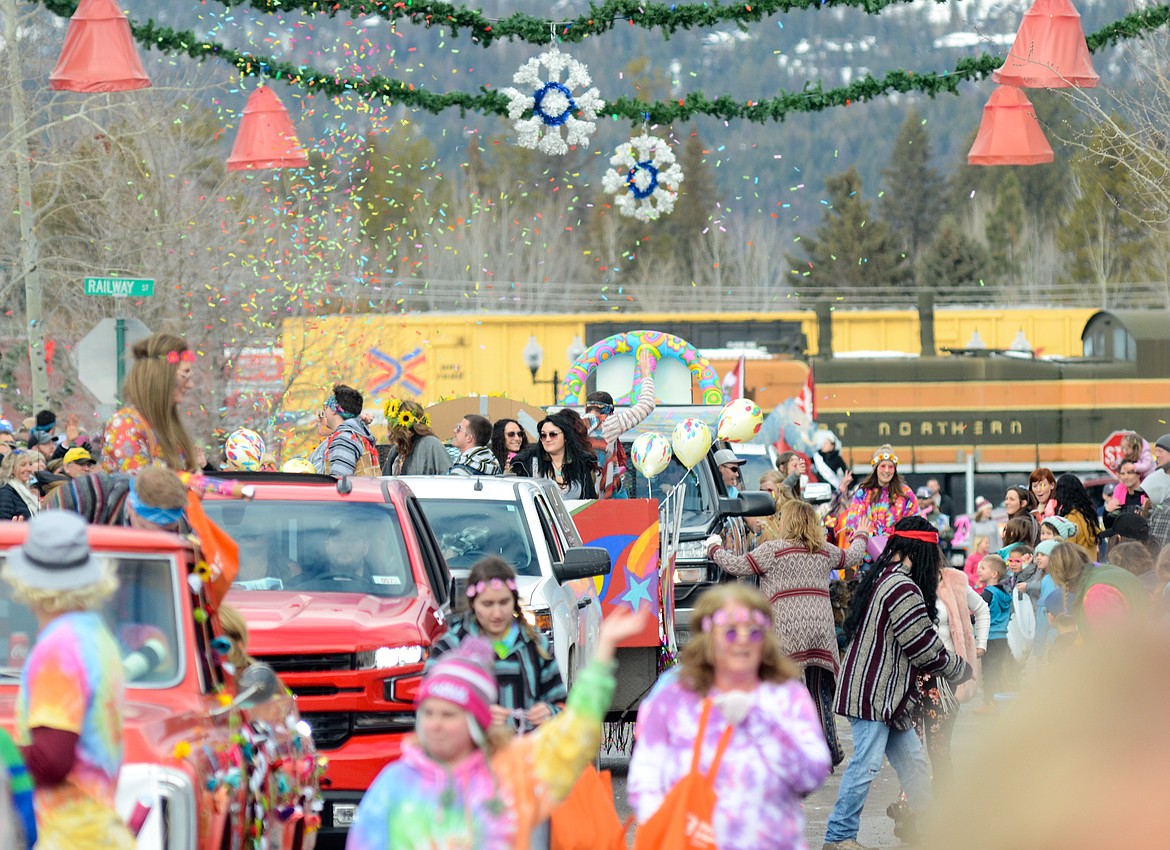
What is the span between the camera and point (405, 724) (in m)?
8.12

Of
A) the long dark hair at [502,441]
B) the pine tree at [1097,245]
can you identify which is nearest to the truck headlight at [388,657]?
the long dark hair at [502,441]

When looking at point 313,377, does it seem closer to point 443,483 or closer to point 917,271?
point 443,483

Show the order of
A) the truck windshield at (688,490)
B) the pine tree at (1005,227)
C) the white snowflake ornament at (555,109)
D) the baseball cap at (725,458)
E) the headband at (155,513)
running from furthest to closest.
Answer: the pine tree at (1005,227) < the baseball cap at (725,458) < the truck windshield at (688,490) < the white snowflake ornament at (555,109) < the headband at (155,513)

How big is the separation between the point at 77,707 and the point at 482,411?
16.8 meters

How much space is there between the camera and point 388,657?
810cm

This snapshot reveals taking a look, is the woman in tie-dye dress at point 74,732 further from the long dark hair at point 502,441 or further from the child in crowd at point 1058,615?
the long dark hair at point 502,441

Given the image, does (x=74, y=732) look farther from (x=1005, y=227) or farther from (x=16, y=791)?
(x=1005, y=227)

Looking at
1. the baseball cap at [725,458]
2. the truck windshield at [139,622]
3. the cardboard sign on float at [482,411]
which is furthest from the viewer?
the cardboard sign on float at [482,411]

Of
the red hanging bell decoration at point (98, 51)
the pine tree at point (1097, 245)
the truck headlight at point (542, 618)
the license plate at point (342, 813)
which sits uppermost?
the pine tree at point (1097, 245)

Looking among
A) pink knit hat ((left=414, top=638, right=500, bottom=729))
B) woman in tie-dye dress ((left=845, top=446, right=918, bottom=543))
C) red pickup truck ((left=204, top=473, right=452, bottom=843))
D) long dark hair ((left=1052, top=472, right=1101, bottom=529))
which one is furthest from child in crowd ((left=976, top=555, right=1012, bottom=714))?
pink knit hat ((left=414, top=638, right=500, bottom=729))

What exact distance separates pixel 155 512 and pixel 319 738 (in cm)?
149

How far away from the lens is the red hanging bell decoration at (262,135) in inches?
672

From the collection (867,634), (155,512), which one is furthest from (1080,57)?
(155,512)

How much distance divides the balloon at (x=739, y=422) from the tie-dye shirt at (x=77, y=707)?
12.2 m
